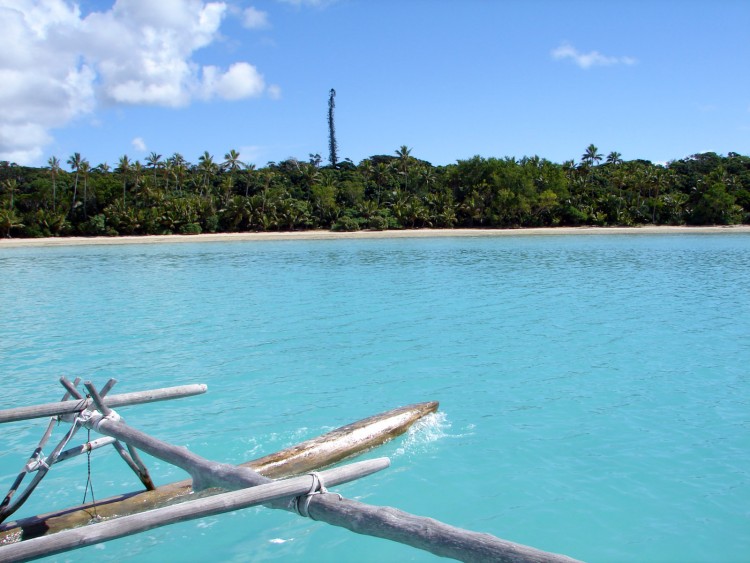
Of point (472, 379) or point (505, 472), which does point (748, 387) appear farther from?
point (505, 472)

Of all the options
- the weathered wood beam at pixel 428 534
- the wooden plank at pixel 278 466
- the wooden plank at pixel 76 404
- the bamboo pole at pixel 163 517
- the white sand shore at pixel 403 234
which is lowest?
the wooden plank at pixel 278 466

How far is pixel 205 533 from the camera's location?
6719 mm

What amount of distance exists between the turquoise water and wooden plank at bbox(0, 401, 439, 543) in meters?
0.37

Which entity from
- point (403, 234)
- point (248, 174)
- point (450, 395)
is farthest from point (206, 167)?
point (450, 395)

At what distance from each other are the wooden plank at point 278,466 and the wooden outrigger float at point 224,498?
0.4 inches

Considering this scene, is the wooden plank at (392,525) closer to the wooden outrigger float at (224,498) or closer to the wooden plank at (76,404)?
the wooden outrigger float at (224,498)

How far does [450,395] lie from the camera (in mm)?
10992

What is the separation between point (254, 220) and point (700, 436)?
219ft

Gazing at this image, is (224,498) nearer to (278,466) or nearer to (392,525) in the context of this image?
(392,525)

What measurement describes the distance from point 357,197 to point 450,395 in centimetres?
6676

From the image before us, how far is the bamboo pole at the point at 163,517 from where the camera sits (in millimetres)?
3910

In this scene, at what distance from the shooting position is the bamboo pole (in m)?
3.91

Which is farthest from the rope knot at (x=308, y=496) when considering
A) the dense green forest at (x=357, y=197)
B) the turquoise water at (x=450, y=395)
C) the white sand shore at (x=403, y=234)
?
the dense green forest at (x=357, y=197)

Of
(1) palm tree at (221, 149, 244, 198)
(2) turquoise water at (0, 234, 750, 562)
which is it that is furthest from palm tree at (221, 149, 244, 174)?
(2) turquoise water at (0, 234, 750, 562)
